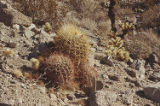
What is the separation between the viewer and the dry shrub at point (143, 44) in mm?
8562

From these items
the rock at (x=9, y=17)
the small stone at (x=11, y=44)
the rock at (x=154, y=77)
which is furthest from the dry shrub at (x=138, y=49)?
the small stone at (x=11, y=44)

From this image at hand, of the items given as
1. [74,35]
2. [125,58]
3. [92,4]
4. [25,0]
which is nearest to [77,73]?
[74,35]

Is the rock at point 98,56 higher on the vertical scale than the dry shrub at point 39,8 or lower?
lower

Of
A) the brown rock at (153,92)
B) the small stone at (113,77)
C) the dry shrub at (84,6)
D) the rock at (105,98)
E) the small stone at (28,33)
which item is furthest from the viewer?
the dry shrub at (84,6)

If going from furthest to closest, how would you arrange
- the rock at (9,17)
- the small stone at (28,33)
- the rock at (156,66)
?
the rock at (156,66), the rock at (9,17), the small stone at (28,33)

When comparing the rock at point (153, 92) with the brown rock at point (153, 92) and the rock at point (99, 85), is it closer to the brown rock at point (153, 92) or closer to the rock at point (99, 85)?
the brown rock at point (153, 92)

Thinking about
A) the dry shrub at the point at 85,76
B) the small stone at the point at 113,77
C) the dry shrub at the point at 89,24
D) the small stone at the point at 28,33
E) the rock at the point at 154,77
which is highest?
the small stone at the point at 28,33

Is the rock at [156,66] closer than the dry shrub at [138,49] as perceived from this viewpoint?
Yes

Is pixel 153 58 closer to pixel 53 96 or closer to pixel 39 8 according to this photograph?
pixel 39 8

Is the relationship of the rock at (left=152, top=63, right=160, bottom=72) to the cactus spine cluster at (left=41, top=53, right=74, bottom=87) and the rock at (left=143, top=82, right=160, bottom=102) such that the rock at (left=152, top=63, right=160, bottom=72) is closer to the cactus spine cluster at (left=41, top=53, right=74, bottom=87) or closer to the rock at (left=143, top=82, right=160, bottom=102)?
the rock at (left=143, top=82, right=160, bottom=102)

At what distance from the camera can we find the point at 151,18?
11336 mm

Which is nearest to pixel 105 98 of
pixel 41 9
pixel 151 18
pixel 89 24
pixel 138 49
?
pixel 138 49

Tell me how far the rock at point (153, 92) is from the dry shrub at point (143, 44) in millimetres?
2589

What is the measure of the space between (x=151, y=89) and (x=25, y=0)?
4.42m
